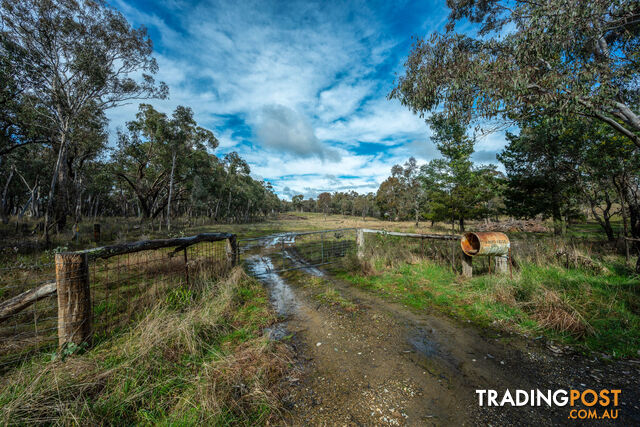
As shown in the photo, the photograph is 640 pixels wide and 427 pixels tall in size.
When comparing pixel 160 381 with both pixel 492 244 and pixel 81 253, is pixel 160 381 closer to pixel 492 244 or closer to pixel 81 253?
pixel 81 253

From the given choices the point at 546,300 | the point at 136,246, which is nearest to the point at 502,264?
the point at 546,300

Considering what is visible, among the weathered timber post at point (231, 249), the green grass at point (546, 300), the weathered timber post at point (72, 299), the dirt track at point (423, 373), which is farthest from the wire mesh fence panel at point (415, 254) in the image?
the weathered timber post at point (72, 299)

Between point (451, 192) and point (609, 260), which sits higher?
point (451, 192)

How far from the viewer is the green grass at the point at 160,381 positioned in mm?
2168

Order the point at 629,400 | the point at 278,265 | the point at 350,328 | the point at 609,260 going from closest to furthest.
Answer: the point at 629,400
the point at 350,328
the point at 609,260
the point at 278,265

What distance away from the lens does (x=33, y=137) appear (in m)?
17.0

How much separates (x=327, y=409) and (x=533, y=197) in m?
19.9

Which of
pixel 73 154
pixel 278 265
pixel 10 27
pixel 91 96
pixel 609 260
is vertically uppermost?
pixel 10 27

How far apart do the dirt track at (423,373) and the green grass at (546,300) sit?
1.76 feet

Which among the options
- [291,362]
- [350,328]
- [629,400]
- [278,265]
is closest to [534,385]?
[629,400]

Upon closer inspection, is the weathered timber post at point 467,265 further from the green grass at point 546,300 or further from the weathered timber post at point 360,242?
the weathered timber post at point 360,242

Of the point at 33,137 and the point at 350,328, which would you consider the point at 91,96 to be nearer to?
the point at 33,137

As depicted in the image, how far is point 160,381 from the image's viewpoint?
2670 millimetres

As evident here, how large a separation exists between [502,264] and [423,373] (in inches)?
180
